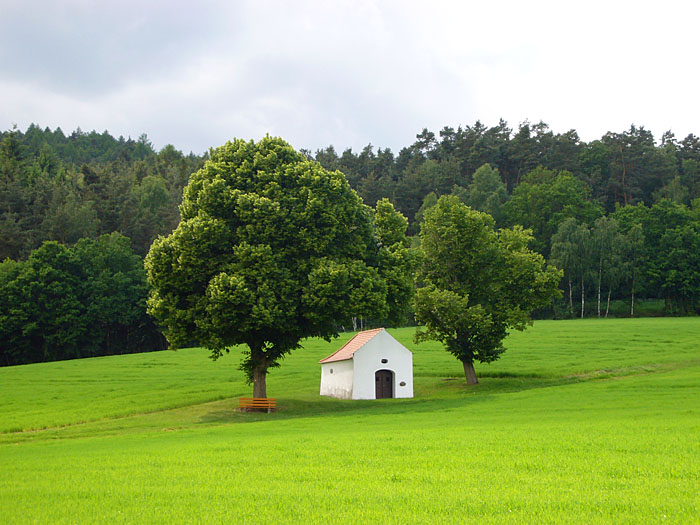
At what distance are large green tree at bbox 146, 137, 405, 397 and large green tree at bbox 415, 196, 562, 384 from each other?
7716mm

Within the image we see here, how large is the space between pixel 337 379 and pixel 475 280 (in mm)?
12437

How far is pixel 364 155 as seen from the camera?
171125 mm

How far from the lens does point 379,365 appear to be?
4259 centimetres

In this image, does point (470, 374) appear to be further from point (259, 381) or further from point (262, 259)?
point (262, 259)

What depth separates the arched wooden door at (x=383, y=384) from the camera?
4250 cm

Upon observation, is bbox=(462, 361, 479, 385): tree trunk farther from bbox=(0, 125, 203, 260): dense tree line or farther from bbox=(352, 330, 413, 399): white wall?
bbox=(0, 125, 203, 260): dense tree line

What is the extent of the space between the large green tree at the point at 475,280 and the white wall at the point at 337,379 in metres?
5.61

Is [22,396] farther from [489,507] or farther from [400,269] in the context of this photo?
[489,507]

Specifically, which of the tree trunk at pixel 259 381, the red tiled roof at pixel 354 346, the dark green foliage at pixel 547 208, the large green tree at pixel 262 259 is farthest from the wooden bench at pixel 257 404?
the dark green foliage at pixel 547 208

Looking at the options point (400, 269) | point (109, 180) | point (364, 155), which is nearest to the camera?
point (400, 269)

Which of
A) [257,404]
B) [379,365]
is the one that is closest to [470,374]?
[379,365]

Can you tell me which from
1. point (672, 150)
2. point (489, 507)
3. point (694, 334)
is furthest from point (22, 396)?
point (672, 150)

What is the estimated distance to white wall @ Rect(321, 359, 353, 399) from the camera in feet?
140

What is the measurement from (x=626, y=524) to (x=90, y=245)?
305 ft
